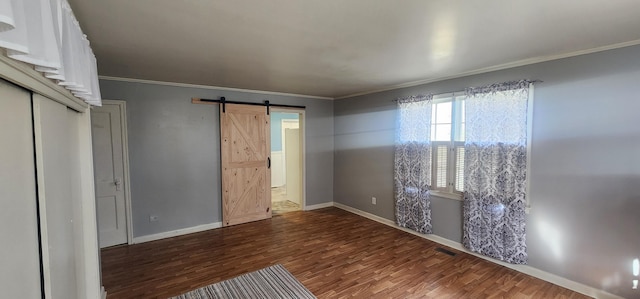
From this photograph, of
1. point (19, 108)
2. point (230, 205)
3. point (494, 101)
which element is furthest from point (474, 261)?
point (19, 108)

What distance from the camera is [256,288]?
261 centimetres

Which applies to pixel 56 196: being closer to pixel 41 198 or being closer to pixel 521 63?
pixel 41 198

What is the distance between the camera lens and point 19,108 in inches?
37.8

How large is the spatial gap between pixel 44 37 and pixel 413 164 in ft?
13.1

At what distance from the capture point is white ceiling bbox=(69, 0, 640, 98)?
1627 mm

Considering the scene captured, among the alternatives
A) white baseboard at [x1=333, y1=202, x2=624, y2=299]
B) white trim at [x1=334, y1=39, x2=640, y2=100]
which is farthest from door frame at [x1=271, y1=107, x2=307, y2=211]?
white baseboard at [x1=333, y1=202, x2=624, y2=299]

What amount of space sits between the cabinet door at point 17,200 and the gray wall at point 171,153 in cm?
307

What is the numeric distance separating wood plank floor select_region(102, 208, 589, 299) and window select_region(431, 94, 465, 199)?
2.96ft

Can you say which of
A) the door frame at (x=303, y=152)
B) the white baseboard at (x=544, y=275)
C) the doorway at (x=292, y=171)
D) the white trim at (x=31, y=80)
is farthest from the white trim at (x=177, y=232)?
the white baseboard at (x=544, y=275)

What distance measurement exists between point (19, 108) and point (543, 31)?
3209 mm

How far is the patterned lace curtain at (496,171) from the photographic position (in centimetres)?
289

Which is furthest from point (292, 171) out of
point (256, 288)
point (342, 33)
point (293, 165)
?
point (342, 33)

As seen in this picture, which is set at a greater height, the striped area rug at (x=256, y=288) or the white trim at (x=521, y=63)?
the white trim at (x=521, y=63)

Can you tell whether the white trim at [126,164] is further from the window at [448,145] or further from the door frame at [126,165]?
the window at [448,145]
